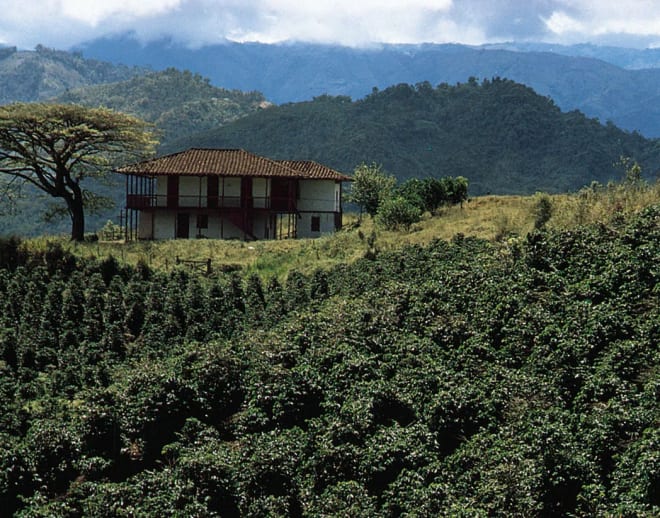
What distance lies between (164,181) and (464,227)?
22333mm

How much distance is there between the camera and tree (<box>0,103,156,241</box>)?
38.8 meters

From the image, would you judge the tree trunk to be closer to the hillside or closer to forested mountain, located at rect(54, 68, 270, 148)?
the hillside

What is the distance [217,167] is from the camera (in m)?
47.1

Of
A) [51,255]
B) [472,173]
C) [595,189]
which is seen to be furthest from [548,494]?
[472,173]

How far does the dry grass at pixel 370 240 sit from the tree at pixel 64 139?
447 cm

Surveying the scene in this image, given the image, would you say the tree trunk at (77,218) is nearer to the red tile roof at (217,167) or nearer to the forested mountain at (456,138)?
the red tile roof at (217,167)

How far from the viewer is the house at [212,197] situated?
46.5m

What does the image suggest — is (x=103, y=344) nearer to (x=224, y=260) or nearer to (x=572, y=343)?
(x=224, y=260)

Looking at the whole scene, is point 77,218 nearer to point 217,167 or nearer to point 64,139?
point 64,139

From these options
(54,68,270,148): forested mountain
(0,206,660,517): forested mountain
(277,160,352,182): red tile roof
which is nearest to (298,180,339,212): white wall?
(277,160,352,182): red tile roof

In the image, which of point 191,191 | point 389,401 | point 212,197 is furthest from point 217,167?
point 389,401

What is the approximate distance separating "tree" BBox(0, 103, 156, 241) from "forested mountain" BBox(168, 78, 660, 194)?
81.9m

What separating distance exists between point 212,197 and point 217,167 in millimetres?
1624

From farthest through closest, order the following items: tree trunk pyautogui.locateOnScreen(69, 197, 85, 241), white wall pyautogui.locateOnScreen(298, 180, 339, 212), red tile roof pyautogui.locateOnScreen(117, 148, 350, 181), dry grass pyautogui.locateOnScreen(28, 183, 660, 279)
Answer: white wall pyautogui.locateOnScreen(298, 180, 339, 212), red tile roof pyautogui.locateOnScreen(117, 148, 350, 181), tree trunk pyautogui.locateOnScreen(69, 197, 85, 241), dry grass pyautogui.locateOnScreen(28, 183, 660, 279)
